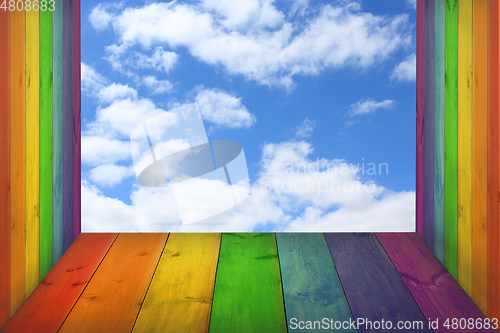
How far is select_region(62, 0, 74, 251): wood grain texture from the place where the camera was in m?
1.66

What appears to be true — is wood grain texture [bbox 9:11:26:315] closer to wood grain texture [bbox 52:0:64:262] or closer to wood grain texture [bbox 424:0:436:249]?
wood grain texture [bbox 52:0:64:262]

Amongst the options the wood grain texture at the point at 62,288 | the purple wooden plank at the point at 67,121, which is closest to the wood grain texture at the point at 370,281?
the wood grain texture at the point at 62,288

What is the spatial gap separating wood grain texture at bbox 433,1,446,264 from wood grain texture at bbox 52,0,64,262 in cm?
167

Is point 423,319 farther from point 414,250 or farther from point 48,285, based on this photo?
point 48,285

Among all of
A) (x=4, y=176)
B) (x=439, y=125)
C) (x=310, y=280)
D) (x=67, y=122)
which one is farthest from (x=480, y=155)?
(x=67, y=122)

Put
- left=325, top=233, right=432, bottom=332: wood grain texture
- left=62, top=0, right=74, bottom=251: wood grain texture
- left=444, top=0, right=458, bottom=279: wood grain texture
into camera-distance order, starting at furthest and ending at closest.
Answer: left=62, top=0, right=74, bottom=251: wood grain texture → left=444, top=0, right=458, bottom=279: wood grain texture → left=325, top=233, right=432, bottom=332: wood grain texture

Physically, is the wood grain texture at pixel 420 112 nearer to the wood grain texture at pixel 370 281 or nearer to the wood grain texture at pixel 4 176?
the wood grain texture at pixel 370 281

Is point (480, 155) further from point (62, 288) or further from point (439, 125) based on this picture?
point (62, 288)

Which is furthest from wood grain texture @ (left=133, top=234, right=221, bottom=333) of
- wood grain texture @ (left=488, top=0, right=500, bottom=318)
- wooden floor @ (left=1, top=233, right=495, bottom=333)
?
wood grain texture @ (left=488, top=0, right=500, bottom=318)

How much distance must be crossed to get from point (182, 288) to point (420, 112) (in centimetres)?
142

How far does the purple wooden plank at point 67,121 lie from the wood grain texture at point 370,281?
1295mm

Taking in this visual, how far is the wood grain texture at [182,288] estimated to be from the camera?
118 cm

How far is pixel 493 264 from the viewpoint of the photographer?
3.93ft

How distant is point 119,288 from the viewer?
4.58 ft
